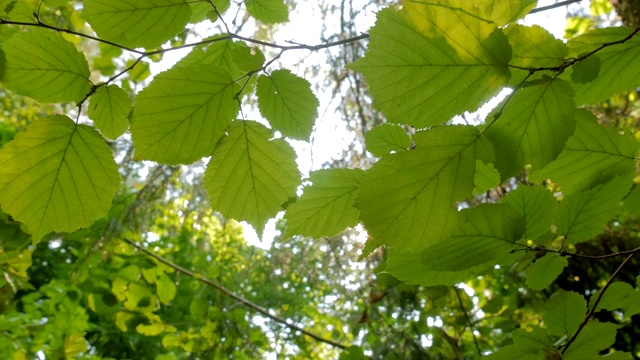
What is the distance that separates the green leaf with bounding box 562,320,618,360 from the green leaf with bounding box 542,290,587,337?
7 cm

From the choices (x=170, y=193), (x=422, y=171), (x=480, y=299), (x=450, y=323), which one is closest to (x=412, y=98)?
(x=422, y=171)

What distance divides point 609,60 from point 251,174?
40 cm

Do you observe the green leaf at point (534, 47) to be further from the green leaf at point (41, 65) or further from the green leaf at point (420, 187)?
the green leaf at point (41, 65)

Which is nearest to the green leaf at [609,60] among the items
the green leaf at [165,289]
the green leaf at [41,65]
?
the green leaf at [41,65]

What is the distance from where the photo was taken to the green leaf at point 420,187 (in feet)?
1.31

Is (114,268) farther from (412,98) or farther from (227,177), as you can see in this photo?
(412,98)

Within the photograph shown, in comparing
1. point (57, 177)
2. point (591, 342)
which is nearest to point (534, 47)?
point (591, 342)

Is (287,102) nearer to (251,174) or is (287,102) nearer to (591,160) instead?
(251,174)

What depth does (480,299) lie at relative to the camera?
4340 mm

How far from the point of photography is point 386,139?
0.60 meters

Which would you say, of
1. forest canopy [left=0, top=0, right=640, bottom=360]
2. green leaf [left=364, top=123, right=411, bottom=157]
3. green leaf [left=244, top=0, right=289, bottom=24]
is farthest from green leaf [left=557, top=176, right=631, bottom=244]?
green leaf [left=244, top=0, right=289, bottom=24]

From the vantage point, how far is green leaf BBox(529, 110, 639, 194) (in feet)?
1.79

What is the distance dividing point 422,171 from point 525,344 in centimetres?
36

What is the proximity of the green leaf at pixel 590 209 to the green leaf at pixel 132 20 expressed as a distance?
1.69 feet
